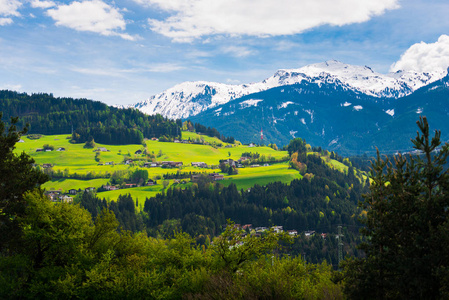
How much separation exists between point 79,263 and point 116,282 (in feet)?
16.1

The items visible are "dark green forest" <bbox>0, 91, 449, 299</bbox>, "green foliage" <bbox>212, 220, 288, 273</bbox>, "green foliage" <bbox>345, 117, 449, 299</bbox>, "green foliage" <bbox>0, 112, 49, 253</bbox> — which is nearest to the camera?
"green foliage" <bbox>345, 117, 449, 299</bbox>

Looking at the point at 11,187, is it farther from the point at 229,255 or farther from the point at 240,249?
the point at 240,249

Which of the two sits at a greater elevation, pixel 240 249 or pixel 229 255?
pixel 240 249

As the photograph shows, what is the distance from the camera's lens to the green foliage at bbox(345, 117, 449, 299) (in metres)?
26.1

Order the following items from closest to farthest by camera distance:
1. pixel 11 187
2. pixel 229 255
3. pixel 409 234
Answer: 1. pixel 409 234
2. pixel 229 255
3. pixel 11 187

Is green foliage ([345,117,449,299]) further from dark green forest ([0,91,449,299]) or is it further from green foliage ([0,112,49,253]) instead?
green foliage ([0,112,49,253])

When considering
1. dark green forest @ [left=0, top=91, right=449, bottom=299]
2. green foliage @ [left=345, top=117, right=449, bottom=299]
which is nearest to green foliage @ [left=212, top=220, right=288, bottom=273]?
dark green forest @ [left=0, top=91, right=449, bottom=299]

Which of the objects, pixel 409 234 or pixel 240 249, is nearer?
pixel 409 234

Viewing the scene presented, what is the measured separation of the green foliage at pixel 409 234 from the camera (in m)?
26.1

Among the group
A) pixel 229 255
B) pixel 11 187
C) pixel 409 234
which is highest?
pixel 11 187

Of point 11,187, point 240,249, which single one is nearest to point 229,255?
point 240,249

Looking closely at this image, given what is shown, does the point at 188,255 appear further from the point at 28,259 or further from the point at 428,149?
the point at 428,149

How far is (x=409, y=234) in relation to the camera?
28297 millimetres

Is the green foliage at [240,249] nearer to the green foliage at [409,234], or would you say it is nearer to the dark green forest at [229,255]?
the dark green forest at [229,255]
